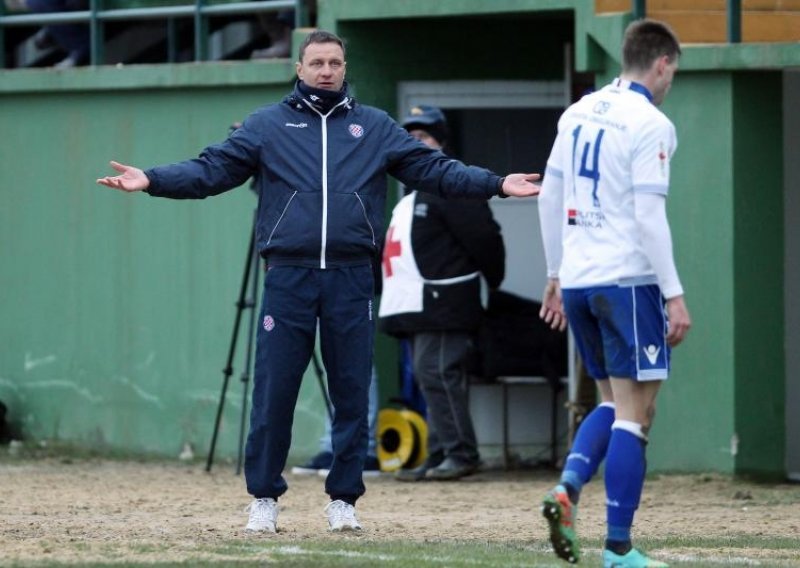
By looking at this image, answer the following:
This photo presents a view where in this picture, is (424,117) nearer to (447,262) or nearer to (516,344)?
→ (447,262)

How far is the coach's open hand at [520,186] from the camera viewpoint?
8.39 meters

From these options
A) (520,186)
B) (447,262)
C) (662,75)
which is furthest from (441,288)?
(662,75)

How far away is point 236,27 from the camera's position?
14.2 metres

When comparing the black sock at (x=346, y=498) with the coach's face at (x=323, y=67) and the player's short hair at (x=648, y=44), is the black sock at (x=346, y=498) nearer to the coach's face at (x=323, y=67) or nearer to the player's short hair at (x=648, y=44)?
the coach's face at (x=323, y=67)

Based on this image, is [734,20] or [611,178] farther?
[734,20]

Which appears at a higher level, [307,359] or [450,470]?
[307,359]

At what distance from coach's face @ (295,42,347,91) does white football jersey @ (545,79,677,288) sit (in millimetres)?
1540

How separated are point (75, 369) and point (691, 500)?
5468 mm

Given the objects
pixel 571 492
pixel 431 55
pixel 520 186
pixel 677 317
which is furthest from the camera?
pixel 431 55

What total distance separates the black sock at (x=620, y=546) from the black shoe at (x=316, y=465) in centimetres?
567

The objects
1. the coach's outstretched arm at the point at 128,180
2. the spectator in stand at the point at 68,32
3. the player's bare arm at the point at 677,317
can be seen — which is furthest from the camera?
the spectator in stand at the point at 68,32

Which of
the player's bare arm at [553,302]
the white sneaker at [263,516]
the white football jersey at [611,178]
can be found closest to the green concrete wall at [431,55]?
the white sneaker at [263,516]

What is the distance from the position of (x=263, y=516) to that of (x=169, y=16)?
20.6ft

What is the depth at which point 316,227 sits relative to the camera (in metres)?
8.59
